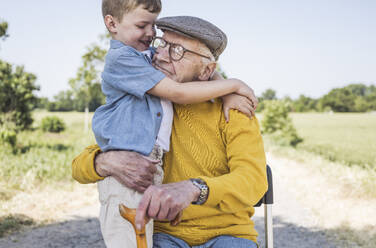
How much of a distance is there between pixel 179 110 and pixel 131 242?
81 cm

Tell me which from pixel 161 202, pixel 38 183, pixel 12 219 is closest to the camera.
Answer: pixel 161 202

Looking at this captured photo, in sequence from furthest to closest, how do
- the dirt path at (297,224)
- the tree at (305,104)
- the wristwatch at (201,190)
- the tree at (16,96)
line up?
the tree at (305,104), the tree at (16,96), the dirt path at (297,224), the wristwatch at (201,190)

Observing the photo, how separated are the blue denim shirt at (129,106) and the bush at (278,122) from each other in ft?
63.6

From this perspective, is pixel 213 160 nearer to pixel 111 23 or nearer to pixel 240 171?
pixel 240 171

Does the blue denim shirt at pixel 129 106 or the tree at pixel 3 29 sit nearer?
the blue denim shirt at pixel 129 106

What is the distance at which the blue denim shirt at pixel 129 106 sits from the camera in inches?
75.1

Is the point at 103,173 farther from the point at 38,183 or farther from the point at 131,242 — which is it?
the point at 38,183

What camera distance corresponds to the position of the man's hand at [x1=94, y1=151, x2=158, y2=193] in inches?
71.9

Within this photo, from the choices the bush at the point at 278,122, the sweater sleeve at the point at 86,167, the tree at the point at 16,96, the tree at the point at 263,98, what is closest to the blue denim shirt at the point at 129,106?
the sweater sleeve at the point at 86,167

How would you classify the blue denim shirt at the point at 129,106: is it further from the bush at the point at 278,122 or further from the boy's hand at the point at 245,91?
the bush at the point at 278,122

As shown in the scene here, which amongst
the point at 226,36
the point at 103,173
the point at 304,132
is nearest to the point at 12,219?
the point at 103,173

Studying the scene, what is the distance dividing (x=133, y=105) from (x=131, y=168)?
0.36 m

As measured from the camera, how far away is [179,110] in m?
2.19

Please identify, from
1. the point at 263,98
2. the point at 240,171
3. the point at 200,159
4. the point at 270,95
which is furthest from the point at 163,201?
the point at 270,95
